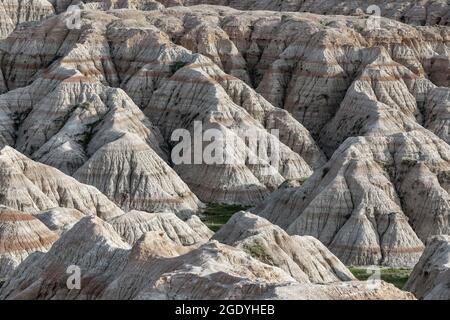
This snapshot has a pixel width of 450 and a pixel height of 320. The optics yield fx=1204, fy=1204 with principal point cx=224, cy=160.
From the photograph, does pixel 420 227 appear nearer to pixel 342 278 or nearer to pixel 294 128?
pixel 342 278

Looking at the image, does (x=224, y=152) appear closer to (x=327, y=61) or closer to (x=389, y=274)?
(x=327, y=61)

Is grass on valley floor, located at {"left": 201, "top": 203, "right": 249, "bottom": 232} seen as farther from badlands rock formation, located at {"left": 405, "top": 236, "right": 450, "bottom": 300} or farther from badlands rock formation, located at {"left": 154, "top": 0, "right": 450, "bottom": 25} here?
badlands rock formation, located at {"left": 154, "top": 0, "right": 450, "bottom": 25}

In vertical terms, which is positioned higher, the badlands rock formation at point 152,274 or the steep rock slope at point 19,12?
the badlands rock formation at point 152,274

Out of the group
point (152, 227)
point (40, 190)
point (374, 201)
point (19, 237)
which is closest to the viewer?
point (19, 237)

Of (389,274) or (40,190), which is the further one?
(40,190)

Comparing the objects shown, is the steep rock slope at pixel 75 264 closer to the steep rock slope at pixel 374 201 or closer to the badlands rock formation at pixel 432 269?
the badlands rock formation at pixel 432 269

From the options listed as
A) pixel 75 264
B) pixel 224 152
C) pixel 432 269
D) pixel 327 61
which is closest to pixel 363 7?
pixel 327 61

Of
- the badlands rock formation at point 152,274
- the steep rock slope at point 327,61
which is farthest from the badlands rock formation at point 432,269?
the steep rock slope at point 327,61
